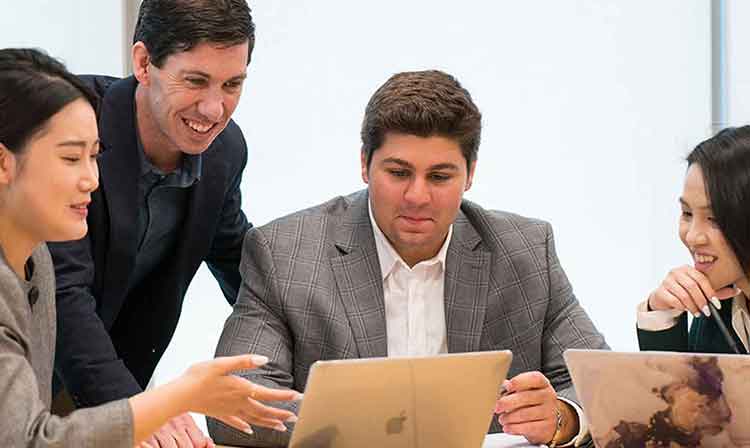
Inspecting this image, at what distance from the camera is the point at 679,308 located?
2.46 meters

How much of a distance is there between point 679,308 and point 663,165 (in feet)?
6.33

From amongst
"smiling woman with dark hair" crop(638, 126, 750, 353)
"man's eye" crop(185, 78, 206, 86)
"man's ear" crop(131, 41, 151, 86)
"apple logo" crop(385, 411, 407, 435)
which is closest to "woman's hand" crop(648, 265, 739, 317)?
"smiling woman with dark hair" crop(638, 126, 750, 353)

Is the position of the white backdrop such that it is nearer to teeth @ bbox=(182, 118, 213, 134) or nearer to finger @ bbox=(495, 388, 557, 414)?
teeth @ bbox=(182, 118, 213, 134)

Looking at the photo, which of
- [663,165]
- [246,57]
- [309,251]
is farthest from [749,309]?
[663,165]

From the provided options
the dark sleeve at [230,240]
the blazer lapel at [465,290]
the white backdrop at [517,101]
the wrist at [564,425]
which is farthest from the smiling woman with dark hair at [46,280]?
the white backdrop at [517,101]

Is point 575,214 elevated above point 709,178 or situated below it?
below

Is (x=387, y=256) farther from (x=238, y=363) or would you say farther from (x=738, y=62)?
(x=738, y=62)

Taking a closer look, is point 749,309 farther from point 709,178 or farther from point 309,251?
point 309,251

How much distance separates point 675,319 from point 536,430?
42 centimetres

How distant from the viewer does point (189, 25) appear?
8.09ft

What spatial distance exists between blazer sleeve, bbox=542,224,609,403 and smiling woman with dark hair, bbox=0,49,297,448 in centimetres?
92

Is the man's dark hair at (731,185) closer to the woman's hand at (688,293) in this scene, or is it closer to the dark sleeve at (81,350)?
the woman's hand at (688,293)

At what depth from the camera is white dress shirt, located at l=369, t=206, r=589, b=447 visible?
2.61 metres

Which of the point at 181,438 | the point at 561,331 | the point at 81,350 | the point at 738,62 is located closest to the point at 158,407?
the point at 181,438
